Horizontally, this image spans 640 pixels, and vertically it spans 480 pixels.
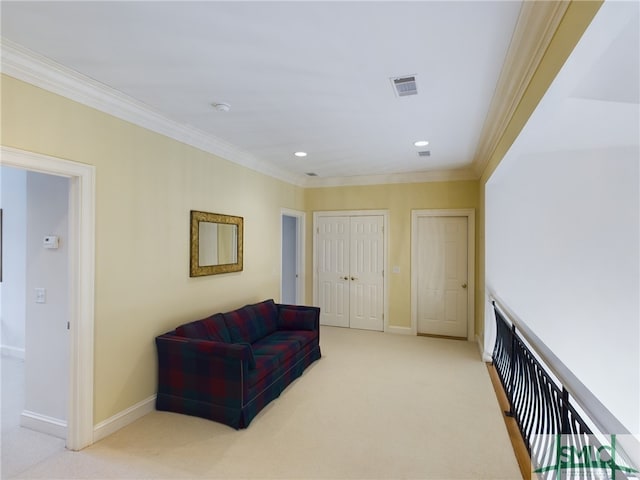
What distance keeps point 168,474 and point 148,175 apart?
7.60 feet

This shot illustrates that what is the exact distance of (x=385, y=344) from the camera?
5012 mm

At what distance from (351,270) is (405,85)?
3.87 metres

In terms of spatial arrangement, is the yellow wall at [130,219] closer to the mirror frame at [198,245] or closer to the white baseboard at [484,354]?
the mirror frame at [198,245]

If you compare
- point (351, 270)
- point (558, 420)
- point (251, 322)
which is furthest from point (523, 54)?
point (351, 270)

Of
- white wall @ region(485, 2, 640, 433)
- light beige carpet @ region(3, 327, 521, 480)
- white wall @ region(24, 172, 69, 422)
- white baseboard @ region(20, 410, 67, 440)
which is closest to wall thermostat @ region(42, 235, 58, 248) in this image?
white wall @ region(24, 172, 69, 422)

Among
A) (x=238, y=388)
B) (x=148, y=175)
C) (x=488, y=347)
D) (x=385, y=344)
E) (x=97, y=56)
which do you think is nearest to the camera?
(x=97, y=56)

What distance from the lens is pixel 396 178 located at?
5.64 m

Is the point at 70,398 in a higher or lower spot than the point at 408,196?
lower

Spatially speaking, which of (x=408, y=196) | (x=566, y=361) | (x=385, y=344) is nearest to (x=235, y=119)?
(x=408, y=196)

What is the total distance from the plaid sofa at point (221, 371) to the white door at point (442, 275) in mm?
2696

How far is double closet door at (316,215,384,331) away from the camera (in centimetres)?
580

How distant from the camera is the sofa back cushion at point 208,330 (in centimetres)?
309

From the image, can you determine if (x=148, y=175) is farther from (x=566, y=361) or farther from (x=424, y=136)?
(x=566, y=361)

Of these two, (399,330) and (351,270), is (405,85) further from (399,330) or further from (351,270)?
(399,330)
